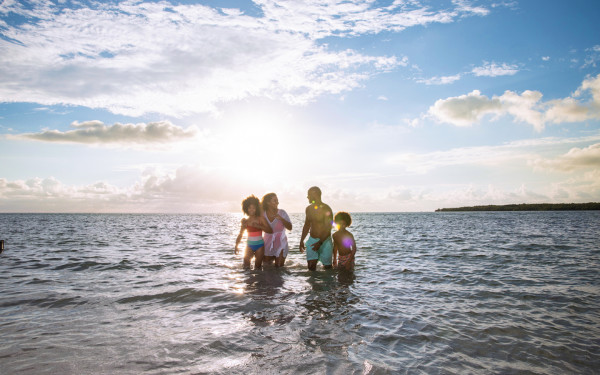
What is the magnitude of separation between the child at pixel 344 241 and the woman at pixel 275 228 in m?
1.53

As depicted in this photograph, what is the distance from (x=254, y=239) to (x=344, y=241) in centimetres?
290

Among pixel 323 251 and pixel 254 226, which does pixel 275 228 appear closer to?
pixel 254 226

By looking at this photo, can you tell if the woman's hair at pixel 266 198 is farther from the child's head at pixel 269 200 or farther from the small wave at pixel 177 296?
the small wave at pixel 177 296

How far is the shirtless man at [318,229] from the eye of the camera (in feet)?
33.5

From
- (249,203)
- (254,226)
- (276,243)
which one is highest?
(249,203)

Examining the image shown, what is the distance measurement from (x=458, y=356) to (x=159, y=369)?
391 centimetres

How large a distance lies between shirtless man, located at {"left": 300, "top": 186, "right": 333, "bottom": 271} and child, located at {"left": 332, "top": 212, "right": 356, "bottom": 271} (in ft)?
0.90

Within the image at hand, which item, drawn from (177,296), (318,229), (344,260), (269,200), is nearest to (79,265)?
(177,296)

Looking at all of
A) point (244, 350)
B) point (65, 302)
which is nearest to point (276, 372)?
point (244, 350)

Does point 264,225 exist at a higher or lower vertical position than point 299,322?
higher

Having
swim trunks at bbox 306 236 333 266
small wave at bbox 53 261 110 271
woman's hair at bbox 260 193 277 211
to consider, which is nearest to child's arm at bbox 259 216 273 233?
woman's hair at bbox 260 193 277 211

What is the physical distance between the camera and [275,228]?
1094cm

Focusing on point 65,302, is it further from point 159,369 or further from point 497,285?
point 497,285

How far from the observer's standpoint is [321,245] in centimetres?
1052
